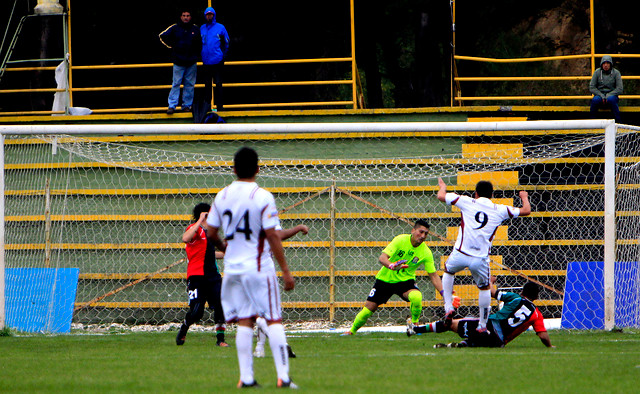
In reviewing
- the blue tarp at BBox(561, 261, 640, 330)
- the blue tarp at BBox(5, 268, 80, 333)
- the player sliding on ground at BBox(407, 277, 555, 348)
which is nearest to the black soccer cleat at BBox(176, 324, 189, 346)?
the player sliding on ground at BBox(407, 277, 555, 348)

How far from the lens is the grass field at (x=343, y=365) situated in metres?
6.22

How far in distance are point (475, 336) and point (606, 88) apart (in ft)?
21.5

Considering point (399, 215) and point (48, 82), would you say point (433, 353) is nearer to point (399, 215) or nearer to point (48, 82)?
point (399, 215)

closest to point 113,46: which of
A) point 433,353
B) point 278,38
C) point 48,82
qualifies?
point 48,82

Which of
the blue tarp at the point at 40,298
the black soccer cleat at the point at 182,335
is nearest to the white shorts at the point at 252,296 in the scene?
the black soccer cleat at the point at 182,335

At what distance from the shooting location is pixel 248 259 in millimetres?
6105

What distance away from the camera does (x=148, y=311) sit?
43.7ft

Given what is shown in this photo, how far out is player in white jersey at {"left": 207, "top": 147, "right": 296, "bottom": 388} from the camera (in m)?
6.03

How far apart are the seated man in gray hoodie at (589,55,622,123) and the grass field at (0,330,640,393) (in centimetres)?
454

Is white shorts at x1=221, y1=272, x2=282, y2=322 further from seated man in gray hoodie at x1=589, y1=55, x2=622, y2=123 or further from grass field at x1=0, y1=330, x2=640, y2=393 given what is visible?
seated man in gray hoodie at x1=589, y1=55, x2=622, y2=123

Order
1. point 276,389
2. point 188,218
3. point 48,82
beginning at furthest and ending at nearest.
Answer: point 48,82 < point 188,218 < point 276,389

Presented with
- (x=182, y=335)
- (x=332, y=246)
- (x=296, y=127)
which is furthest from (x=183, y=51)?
(x=182, y=335)

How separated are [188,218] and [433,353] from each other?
223 inches

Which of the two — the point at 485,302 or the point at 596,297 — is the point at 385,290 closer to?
the point at 485,302
